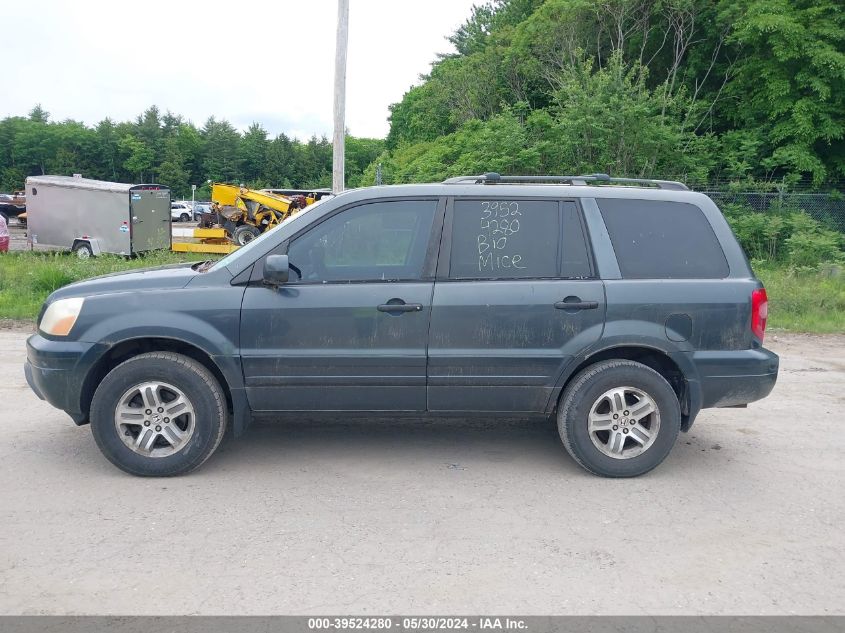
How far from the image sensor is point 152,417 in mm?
4852

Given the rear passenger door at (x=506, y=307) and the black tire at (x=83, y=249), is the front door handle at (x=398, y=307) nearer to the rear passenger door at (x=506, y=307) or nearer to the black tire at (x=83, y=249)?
the rear passenger door at (x=506, y=307)

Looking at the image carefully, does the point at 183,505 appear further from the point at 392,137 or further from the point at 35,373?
the point at 392,137

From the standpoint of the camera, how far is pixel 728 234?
518 centimetres

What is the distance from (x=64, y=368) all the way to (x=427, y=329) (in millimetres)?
2284

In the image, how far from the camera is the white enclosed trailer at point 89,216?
23.0 meters

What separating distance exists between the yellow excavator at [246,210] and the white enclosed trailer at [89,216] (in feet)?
11.0

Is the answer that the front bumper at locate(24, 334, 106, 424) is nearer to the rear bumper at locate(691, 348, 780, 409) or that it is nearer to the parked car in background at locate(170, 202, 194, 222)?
the rear bumper at locate(691, 348, 780, 409)

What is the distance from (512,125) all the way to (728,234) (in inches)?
632

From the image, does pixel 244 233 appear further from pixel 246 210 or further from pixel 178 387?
pixel 178 387

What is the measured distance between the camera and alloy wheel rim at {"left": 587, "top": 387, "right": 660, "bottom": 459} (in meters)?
4.95

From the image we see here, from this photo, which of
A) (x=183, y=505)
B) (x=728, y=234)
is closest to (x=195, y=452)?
(x=183, y=505)

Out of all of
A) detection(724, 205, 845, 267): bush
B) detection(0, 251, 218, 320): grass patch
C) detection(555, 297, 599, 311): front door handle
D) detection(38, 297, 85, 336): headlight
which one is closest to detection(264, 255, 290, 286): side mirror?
detection(38, 297, 85, 336): headlight

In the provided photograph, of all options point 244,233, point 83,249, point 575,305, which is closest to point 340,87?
point 575,305

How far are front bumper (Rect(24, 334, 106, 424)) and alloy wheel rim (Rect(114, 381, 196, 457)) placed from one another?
298mm
